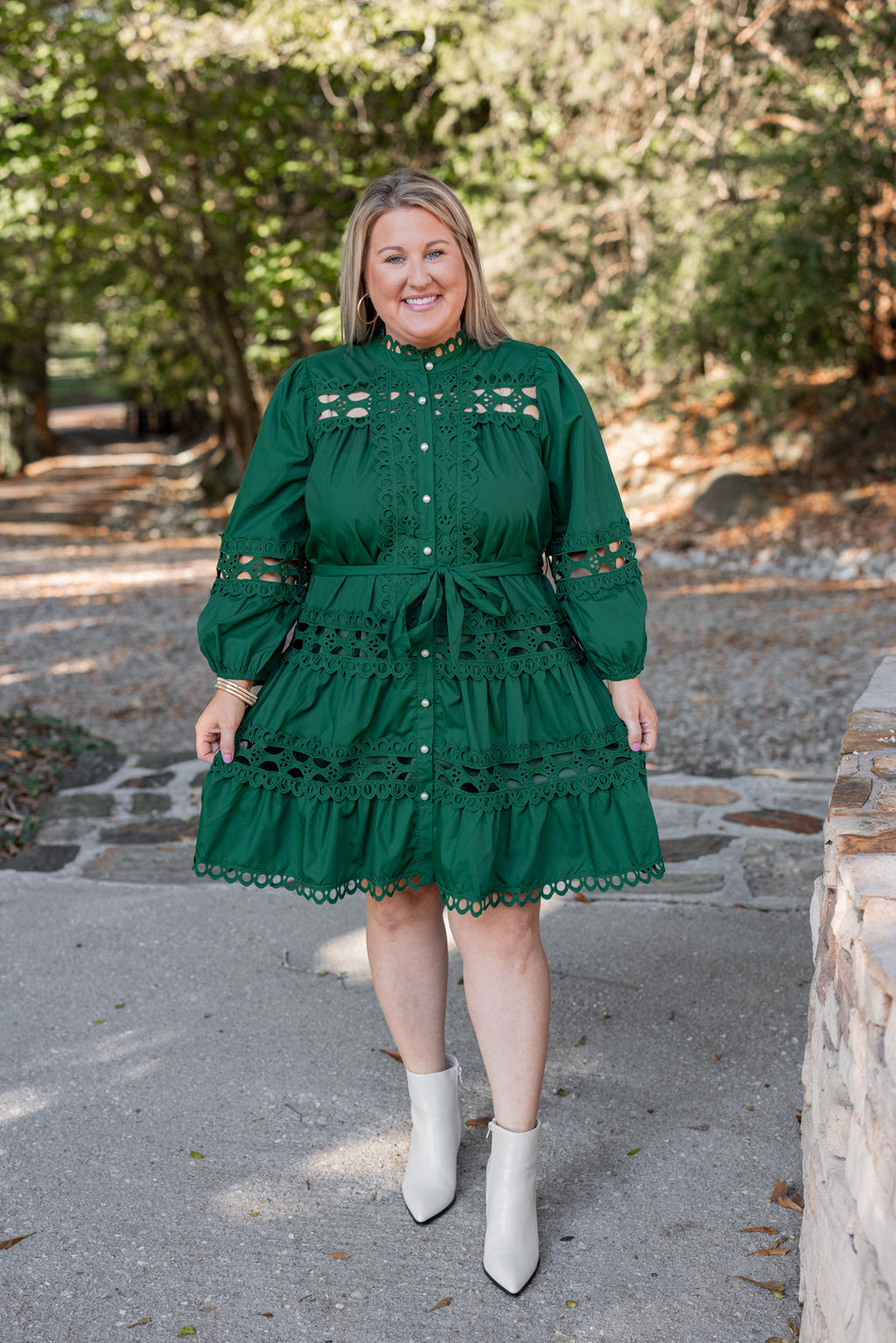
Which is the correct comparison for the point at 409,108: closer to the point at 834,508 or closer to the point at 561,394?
the point at 834,508

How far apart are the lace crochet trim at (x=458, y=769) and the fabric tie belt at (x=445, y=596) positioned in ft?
0.58

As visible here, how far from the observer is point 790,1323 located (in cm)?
190

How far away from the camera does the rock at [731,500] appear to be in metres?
10.9

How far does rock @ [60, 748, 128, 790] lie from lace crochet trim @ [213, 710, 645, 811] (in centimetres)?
272

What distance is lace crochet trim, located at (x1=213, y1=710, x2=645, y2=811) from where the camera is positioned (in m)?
1.98

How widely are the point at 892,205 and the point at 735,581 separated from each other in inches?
120

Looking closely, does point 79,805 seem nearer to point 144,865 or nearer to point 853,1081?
point 144,865

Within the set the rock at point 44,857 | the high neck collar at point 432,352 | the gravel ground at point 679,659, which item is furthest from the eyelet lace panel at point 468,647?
the gravel ground at point 679,659

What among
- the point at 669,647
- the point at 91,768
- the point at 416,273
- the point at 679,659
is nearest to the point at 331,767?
the point at 416,273

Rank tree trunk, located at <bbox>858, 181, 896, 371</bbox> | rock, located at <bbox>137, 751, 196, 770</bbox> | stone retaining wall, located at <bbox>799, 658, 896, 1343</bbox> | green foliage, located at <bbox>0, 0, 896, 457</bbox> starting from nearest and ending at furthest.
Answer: stone retaining wall, located at <bbox>799, 658, 896, 1343</bbox> < rock, located at <bbox>137, 751, 196, 770</bbox> < green foliage, located at <bbox>0, 0, 896, 457</bbox> < tree trunk, located at <bbox>858, 181, 896, 371</bbox>

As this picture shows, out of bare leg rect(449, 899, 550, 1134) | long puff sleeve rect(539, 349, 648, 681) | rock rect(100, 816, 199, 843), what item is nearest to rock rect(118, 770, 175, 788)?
rock rect(100, 816, 199, 843)

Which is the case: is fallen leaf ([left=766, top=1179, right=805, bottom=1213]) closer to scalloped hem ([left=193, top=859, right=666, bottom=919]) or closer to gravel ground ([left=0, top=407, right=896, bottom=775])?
scalloped hem ([left=193, top=859, right=666, bottom=919])

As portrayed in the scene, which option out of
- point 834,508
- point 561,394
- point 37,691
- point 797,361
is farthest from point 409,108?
point 561,394

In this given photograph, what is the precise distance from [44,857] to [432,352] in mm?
2443
